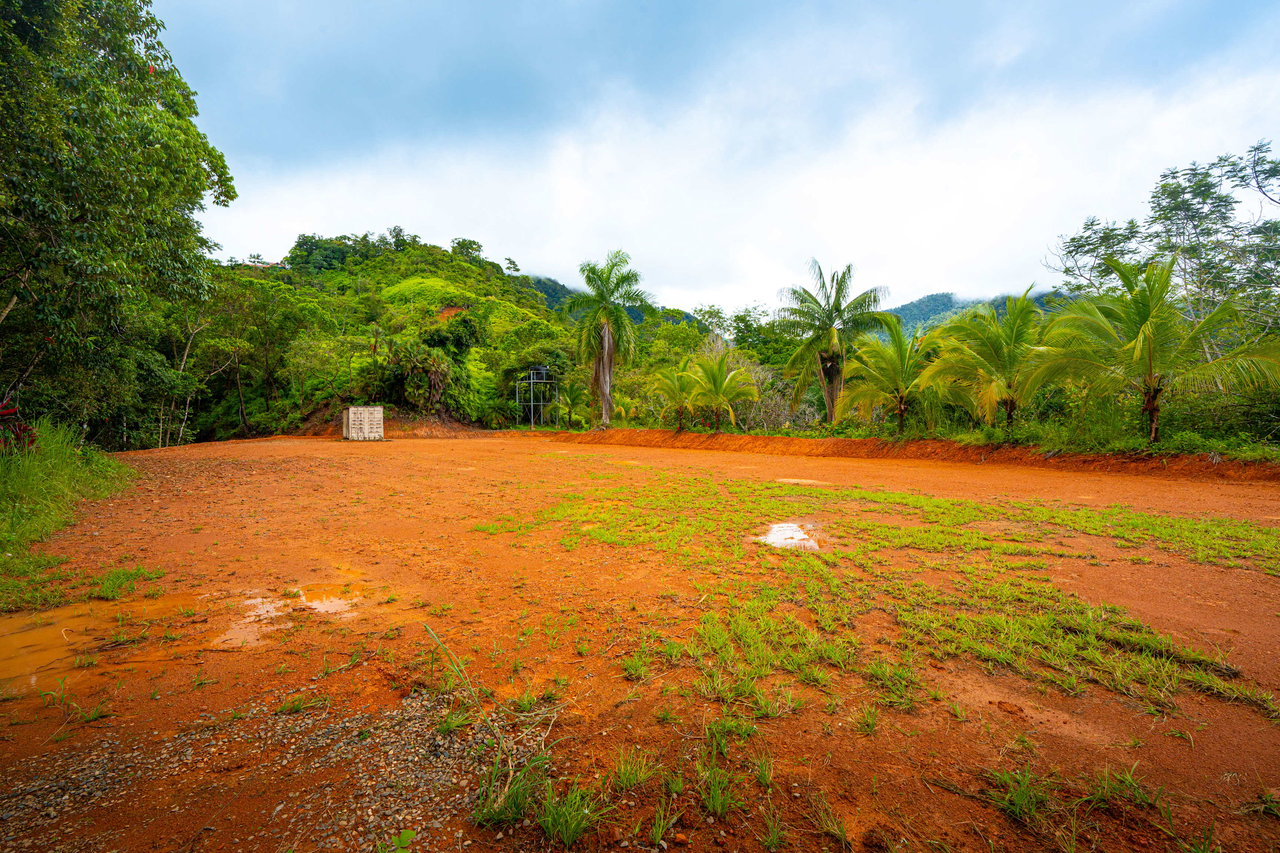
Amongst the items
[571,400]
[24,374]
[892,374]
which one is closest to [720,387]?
[892,374]

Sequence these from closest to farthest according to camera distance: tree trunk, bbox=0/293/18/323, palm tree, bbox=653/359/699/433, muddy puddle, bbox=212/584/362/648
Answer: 1. muddy puddle, bbox=212/584/362/648
2. tree trunk, bbox=0/293/18/323
3. palm tree, bbox=653/359/699/433

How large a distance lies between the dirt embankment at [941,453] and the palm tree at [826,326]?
354 cm

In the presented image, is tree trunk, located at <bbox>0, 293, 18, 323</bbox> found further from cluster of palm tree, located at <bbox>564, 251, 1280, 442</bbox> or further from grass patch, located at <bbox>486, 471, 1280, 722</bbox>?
cluster of palm tree, located at <bbox>564, 251, 1280, 442</bbox>

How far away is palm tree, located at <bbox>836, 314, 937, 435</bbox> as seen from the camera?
12078 mm

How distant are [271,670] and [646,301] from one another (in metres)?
19.9

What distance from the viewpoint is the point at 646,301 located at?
68.8 ft

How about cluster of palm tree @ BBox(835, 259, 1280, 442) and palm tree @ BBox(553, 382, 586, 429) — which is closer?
cluster of palm tree @ BBox(835, 259, 1280, 442)

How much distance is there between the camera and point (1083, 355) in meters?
8.38

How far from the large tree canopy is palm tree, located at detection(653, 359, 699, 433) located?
40.5 ft

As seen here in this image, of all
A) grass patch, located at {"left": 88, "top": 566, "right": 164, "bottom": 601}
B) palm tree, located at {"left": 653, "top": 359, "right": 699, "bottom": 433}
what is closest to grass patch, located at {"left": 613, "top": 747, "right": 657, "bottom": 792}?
grass patch, located at {"left": 88, "top": 566, "right": 164, "bottom": 601}

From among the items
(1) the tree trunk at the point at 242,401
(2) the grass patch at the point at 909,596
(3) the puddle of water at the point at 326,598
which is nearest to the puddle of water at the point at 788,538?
(2) the grass patch at the point at 909,596

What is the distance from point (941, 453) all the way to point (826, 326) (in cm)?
784

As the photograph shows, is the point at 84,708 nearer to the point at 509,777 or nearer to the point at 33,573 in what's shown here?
the point at 509,777

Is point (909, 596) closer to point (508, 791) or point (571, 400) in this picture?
point (508, 791)
